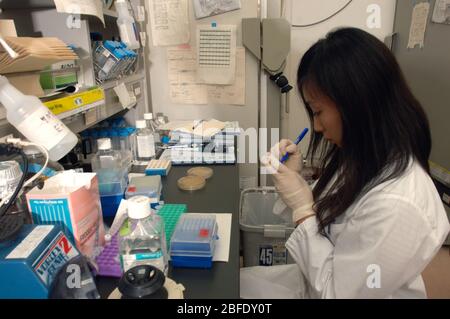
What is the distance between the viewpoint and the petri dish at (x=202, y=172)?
134 cm

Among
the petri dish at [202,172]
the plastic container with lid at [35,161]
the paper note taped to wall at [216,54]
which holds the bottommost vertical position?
the petri dish at [202,172]

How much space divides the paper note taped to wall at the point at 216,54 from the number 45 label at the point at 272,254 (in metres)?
0.99

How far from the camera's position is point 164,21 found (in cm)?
190

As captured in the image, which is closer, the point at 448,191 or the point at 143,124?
the point at 143,124

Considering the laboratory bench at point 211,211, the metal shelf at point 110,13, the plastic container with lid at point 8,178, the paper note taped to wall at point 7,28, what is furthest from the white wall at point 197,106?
the plastic container with lid at point 8,178

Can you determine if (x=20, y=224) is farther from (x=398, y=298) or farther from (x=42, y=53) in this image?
(x=398, y=298)

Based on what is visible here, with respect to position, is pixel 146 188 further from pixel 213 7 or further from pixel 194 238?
pixel 213 7

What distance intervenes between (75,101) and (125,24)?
0.68 m

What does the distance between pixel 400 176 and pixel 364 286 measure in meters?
0.26

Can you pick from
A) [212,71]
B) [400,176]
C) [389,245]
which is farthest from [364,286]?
[212,71]

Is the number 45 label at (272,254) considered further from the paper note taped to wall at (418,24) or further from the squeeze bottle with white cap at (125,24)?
the paper note taped to wall at (418,24)

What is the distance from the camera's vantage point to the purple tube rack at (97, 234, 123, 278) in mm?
756
